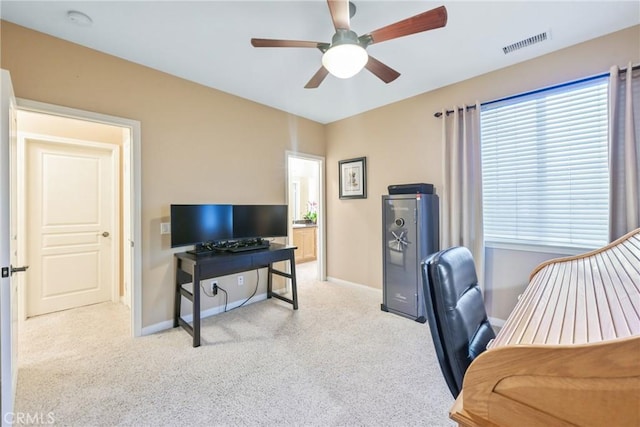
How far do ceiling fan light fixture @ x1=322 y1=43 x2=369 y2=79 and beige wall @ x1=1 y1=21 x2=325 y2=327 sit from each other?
1.86m

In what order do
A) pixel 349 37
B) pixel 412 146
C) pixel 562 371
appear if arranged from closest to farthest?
pixel 562 371
pixel 349 37
pixel 412 146

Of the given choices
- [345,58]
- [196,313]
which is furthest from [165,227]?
[345,58]

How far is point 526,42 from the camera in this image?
2.29m

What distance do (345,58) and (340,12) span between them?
0.81ft

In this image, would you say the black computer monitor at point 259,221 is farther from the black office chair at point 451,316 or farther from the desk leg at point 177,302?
the black office chair at point 451,316

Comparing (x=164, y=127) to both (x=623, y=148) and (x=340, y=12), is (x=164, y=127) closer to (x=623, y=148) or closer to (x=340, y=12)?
(x=340, y=12)

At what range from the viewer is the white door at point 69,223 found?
3084 millimetres

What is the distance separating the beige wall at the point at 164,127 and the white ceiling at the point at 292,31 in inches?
5.9

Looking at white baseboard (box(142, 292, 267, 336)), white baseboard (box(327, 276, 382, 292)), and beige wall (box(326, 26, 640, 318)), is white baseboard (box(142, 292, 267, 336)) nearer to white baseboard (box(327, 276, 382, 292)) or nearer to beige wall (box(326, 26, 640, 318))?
white baseboard (box(327, 276, 382, 292))

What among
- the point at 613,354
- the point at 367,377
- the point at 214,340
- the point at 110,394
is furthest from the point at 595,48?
the point at 110,394

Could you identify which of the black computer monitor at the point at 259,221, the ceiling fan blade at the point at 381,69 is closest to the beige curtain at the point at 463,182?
the ceiling fan blade at the point at 381,69

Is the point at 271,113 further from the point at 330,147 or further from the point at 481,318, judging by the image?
the point at 481,318

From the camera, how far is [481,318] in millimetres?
1300

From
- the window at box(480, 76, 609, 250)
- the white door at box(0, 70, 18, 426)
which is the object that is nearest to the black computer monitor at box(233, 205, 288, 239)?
the white door at box(0, 70, 18, 426)
